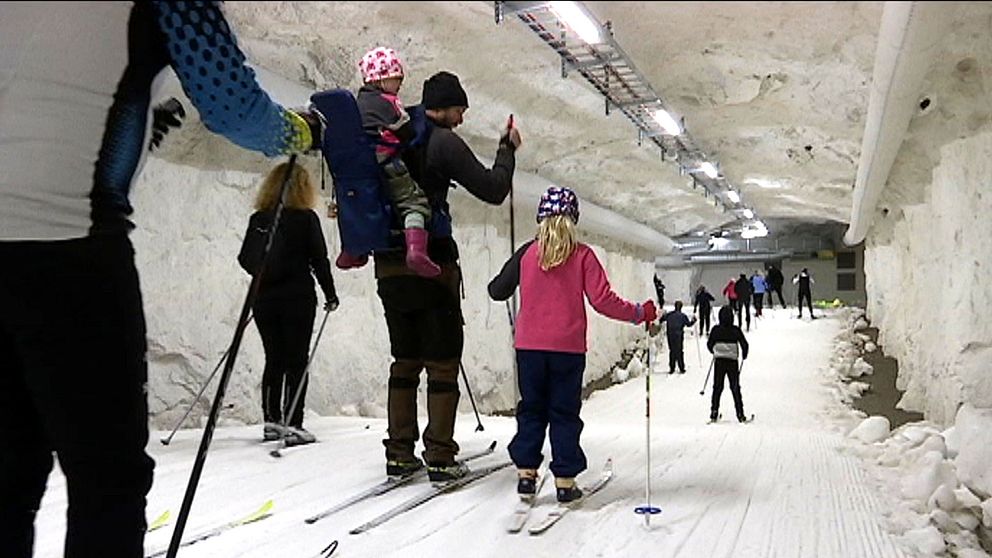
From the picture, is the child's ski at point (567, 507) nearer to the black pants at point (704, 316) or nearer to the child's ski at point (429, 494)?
→ the child's ski at point (429, 494)

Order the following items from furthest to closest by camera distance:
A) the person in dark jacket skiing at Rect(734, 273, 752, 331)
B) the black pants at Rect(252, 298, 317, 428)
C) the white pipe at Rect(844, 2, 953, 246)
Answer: the person in dark jacket skiing at Rect(734, 273, 752, 331) < the black pants at Rect(252, 298, 317, 428) < the white pipe at Rect(844, 2, 953, 246)

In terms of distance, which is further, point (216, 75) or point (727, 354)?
point (727, 354)

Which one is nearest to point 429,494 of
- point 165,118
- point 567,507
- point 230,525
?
point 567,507

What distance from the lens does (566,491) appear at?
7.20 feet

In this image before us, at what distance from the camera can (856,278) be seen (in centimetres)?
2111

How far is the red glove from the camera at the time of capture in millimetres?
2221

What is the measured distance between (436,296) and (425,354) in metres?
0.19

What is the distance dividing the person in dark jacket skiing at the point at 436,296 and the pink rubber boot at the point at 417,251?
0.13 meters

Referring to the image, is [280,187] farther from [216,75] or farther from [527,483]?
[527,483]

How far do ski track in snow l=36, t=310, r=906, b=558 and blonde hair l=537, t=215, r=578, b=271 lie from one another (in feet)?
2.24

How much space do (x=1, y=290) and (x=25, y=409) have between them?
0.20 meters

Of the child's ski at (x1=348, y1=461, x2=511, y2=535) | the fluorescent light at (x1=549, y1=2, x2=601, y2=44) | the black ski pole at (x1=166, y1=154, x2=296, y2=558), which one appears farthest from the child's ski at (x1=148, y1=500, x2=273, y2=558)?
the fluorescent light at (x1=549, y1=2, x2=601, y2=44)

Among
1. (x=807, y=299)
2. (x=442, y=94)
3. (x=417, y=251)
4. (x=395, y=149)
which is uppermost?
(x=442, y=94)

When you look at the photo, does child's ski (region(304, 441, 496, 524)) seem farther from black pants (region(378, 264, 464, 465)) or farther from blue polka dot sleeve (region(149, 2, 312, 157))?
blue polka dot sleeve (region(149, 2, 312, 157))
